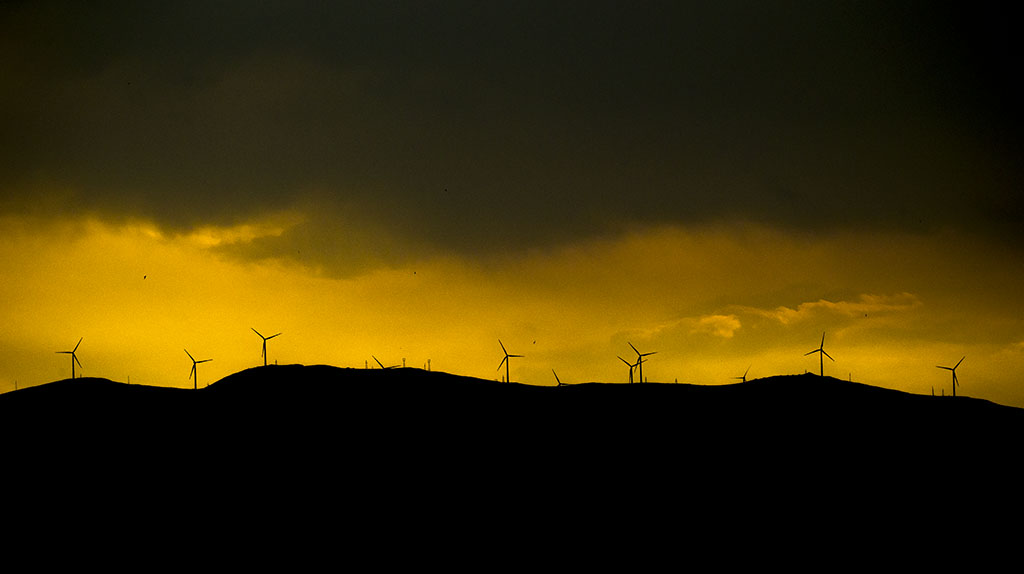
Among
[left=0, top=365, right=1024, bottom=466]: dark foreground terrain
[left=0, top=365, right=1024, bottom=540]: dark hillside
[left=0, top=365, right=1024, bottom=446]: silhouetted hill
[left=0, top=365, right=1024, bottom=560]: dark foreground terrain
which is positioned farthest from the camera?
[left=0, top=365, right=1024, bottom=446]: silhouetted hill

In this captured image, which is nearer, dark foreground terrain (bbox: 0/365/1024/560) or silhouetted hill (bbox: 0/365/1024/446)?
dark foreground terrain (bbox: 0/365/1024/560)

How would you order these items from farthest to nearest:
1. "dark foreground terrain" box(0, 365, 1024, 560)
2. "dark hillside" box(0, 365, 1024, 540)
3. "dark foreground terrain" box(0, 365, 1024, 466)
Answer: "dark foreground terrain" box(0, 365, 1024, 466) < "dark hillside" box(0, 365, 1024, 540) < "dark foreground terrain" box(0, 365, 1024, 560)

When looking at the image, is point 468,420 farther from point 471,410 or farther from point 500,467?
point 500,467

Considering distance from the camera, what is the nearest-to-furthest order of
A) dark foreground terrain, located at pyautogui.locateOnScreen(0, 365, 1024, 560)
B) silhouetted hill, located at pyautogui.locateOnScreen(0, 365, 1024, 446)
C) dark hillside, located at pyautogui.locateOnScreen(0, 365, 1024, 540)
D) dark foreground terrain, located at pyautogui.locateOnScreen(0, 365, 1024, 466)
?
dark foreground terrain, located at pyautogui.locateOnScreen(0, 365, 1024, 560) < dark hillside, located at pyautogui.locateOnScreen(0, 365, 1024, 540) < dark foreground terrain, located at pyautogui.locateOnScreen(0, 365, 1024, 466) < silhouetted hill, located at pyautogui.locateOnScreen(0, 365, 1024, 446)

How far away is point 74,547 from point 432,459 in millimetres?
18177

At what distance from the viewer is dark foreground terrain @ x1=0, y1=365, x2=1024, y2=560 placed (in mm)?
53938

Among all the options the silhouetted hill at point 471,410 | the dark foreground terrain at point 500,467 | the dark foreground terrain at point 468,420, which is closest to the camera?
the dark foreground terrain at point 500,467

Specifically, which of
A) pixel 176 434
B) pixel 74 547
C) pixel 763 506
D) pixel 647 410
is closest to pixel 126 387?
pixel 176 434

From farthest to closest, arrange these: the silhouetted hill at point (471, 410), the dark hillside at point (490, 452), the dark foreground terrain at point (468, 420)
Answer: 1. the silhouetted hill at point (471, 410)
2. the dark foreground terrain at point (468, 420)
3. the dark hillside at point (490, 452)

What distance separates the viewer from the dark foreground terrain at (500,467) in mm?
53938

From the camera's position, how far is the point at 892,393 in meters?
78.4

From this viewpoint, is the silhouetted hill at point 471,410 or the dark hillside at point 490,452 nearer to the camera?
the dark hillside at point 490,452

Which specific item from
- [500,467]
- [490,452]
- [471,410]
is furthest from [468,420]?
[500,467]

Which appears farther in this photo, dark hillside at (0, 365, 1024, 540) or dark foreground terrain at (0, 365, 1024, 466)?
dark foreground terrain at (0, 365, 1024, 466)
